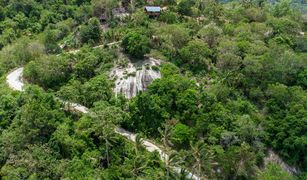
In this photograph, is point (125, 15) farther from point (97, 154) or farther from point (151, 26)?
point (97, 154)

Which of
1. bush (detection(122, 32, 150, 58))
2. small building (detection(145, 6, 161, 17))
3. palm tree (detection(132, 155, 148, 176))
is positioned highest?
small building (detection(145, 6, 161, 17))

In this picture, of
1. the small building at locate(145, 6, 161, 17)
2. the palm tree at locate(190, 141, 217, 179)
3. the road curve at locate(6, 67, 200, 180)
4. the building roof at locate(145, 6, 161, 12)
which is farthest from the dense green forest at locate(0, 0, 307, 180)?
the building roof at locate(145, 6, 161, 12)

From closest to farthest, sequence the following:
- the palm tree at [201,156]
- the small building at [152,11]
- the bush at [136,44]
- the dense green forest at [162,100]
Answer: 1. the palm tree at [201,156]
2. the dense green forest at [162,100]
3. the bush at [136,44]
4. the small building at [152,11]

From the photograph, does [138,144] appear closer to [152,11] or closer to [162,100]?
[162,100]

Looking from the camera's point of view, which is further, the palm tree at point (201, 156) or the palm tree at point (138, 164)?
the palm tree at point (138, 164)

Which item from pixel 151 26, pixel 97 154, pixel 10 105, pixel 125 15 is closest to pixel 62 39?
pixel 125 15

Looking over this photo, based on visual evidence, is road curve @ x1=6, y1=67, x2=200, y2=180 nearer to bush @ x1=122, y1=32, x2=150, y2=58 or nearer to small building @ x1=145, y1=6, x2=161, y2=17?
bush @ x1=122, y1=32, x2=150, y2=58

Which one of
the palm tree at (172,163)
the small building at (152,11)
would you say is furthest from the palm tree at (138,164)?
the small building at (152,11)

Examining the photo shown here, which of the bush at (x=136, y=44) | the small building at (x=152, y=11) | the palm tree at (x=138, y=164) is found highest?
the small building at (x=152, y=11)

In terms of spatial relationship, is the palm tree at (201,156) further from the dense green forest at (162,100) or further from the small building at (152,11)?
the small building at (152,11)
